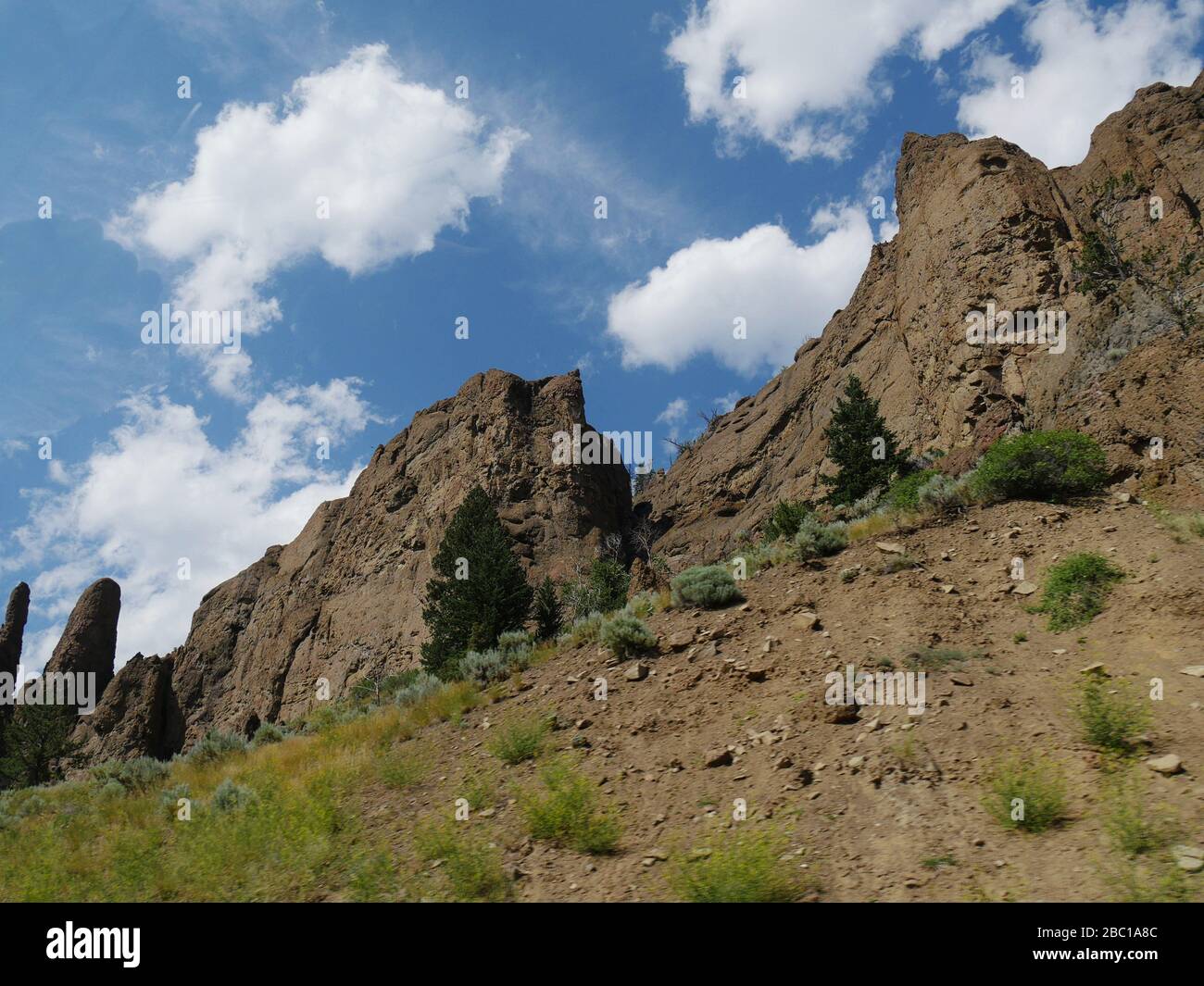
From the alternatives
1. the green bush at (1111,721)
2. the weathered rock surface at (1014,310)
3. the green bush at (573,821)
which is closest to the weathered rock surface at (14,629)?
the weathered rock surface at (1014,310)

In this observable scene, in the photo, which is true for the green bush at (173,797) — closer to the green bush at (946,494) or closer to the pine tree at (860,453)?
the green bush at (946,494)

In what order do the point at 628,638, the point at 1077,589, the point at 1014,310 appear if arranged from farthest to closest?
the point at 1014,310
the point at 628,638
the point at 1077,589

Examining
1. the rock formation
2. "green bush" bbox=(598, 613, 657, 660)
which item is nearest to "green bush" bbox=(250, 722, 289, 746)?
"green bush" bbox=(598, 613, 657, 660)

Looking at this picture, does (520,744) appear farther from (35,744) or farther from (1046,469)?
(35,744)

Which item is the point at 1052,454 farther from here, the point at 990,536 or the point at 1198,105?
the point at 1198,105

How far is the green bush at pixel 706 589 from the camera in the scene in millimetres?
13219

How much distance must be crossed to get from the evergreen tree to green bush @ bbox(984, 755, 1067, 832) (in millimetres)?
52468

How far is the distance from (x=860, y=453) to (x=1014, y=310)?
911cm

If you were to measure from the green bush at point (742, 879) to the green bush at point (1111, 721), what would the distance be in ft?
10.7

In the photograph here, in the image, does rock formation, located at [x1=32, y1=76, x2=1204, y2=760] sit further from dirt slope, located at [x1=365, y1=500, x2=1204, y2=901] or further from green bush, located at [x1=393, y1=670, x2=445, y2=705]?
green bush, located at [x1=393, y1=670, x2=445, y2=705]

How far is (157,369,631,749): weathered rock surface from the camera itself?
53094 millimetres

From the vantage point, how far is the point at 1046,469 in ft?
45.3

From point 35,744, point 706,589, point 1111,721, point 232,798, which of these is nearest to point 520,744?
point 232,798
